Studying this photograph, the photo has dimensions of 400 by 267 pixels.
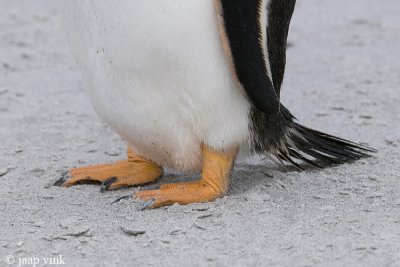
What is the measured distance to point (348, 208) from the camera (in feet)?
9.45

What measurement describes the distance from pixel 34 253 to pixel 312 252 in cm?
83

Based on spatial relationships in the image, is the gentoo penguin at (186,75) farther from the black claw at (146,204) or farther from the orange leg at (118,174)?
the orange leg at (118,174)

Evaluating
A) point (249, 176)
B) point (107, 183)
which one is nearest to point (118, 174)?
point (107, 183)

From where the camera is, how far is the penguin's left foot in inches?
116

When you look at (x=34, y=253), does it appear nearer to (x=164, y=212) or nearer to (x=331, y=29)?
(x=164, y=212)

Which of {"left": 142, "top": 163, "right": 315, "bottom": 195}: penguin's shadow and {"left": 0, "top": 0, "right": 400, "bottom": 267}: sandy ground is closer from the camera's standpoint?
{"left": 0, "top": 0, "right": 400, "bottom": 267}: sandy ground

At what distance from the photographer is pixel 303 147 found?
3.39 m

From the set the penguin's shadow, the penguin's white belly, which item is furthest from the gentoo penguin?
the penguin's shadow

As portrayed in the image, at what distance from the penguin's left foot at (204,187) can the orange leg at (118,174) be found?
23 centimetres

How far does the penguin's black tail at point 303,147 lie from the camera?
3.20 meters

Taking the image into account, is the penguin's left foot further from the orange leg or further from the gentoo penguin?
the orange leg

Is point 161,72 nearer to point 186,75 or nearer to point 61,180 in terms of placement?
point 186,75

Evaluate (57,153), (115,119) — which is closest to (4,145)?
(57,153)

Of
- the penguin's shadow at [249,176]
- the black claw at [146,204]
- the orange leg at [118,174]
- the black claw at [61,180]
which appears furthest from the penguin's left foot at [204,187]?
the black claw at [61,180]
